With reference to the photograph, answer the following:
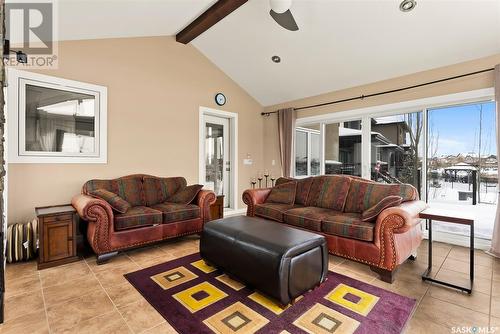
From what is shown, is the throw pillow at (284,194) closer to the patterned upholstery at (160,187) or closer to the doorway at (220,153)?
the doorway at (220,153)

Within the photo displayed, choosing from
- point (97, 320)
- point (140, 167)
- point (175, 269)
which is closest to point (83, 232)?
point (140, 167)

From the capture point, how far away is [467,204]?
3.46 metres

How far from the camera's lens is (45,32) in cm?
288

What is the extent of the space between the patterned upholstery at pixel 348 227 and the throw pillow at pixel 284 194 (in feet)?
3.03

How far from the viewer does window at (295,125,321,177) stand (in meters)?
5.23

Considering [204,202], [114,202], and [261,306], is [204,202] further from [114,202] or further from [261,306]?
[261,306]

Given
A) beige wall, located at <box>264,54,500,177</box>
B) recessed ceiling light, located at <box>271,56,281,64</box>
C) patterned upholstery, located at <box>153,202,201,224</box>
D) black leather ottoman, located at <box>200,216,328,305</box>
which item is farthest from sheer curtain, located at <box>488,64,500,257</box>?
patterned upholstery, located at <box>153,202,201,224</box>

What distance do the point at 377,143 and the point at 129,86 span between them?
4252mm

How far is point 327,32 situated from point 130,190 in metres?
3.65

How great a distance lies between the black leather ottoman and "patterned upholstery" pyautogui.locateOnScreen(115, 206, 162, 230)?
3.22ft

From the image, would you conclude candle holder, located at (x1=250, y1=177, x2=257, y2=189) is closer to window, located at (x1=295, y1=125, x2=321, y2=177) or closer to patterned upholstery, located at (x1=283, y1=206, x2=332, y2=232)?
window, located at (x1=295, y1=125, x2=321, y2=177)

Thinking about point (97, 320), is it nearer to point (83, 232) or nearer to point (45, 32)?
point (83, 232)

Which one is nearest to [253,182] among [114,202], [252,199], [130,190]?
[252,199]

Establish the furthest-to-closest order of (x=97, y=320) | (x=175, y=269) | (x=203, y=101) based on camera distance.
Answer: (x=203, y=101)
(x=175, y=269)
(x=97, y=320)
